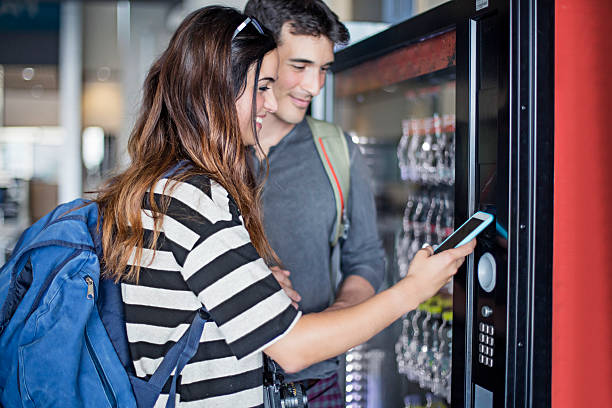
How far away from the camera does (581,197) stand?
112cm

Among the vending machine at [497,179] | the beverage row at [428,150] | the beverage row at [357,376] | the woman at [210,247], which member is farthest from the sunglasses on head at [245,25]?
the beverage row at [357,376]

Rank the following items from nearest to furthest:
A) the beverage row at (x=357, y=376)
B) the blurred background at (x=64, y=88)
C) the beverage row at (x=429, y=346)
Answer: the beverage row at (x=429, y=346)
the beverage row at (x=357, y=376)
the blurred background at (x=64, y=88)

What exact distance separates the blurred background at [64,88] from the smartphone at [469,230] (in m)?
4.51

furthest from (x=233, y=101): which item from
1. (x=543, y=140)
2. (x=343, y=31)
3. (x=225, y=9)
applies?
(x=343, y=31)

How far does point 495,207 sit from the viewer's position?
3.79 ft

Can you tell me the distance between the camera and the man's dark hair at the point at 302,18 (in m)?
1.68

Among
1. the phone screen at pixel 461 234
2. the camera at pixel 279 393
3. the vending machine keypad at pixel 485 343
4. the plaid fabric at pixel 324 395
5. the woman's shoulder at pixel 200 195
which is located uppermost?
the woman's shoulder at pixel 200 195

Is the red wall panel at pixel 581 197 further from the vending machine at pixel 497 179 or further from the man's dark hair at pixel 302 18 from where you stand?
the man's dark hair at pixel 302 18

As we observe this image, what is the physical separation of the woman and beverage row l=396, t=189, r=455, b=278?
2.85ft

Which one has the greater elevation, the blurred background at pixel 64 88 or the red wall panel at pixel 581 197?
the blurred background at pixel 64 88

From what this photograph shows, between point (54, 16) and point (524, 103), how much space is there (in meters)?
5.35

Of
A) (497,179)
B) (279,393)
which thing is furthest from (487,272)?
(279,393)

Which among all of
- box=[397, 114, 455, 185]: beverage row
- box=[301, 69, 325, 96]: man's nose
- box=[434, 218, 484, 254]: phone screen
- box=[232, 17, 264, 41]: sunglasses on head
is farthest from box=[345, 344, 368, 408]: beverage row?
box=[232, 17, 264, 41]: sunglasses on head

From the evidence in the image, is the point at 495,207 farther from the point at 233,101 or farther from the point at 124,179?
the point at 124,179
